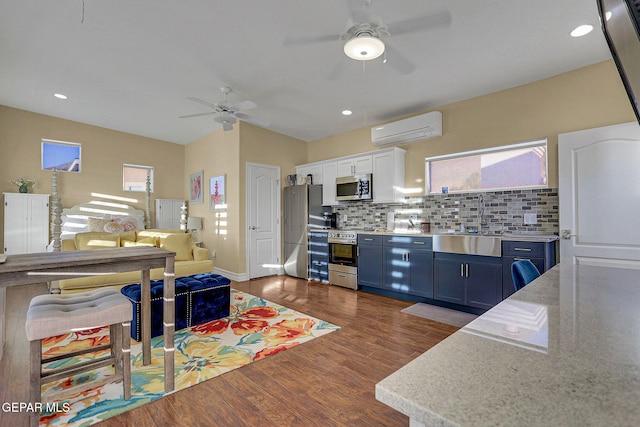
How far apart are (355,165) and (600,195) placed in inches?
124

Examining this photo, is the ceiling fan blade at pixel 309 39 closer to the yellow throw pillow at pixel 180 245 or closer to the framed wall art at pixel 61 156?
the yellow throw pillow at pixel 180 245

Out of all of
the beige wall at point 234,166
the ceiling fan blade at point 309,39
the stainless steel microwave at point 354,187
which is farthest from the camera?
the beige wall at point 234,166

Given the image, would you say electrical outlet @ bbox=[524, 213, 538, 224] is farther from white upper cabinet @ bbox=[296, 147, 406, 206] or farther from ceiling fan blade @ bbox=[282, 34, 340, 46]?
ceiling fan blade @ bbox=[282, 34, 340, 46]

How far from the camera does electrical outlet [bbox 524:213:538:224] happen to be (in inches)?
137

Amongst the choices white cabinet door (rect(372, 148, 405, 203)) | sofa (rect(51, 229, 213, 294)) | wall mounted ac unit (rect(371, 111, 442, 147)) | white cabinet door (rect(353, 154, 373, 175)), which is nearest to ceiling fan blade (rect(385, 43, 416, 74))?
wall mounted ac unit (rect(371, 111, 442, 147))

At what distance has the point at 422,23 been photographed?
8.46ft

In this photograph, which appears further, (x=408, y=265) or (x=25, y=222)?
(x=25, y=222)

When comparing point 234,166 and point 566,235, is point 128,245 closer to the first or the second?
point 234,166

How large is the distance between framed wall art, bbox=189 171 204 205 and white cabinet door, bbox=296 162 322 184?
7.17 feet

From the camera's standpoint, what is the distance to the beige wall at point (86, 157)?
5.00 metres

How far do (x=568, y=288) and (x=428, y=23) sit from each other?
96.0 inches

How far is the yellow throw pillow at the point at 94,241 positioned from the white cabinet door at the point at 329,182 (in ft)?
11.3

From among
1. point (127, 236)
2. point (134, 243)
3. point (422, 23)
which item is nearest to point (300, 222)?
point (134, 243)

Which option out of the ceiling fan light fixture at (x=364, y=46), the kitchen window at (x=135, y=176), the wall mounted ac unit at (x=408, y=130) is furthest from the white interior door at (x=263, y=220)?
the ceiling fan light fixture at (x=364, y=46)
